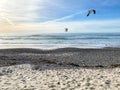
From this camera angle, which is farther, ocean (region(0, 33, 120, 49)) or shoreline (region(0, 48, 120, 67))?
ocean (region(0, 33, 120, 49))

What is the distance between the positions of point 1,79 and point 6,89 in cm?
140

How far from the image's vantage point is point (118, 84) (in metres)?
5.90

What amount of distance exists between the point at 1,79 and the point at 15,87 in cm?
134

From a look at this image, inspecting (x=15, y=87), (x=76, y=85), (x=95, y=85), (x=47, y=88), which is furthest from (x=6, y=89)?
(x=95, y=85)

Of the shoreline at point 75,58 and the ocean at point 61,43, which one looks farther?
the ocean at point 61,43

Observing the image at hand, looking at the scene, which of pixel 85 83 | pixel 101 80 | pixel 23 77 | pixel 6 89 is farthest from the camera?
pixel 23 77

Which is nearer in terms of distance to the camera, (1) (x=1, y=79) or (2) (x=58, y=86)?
(2) (x=58, y=86)

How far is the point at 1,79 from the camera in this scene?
6922mm

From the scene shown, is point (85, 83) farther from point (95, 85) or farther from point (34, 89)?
point (34, 89)

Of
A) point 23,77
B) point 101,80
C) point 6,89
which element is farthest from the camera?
point 23,77

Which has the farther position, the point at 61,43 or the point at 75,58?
the point at 61,43

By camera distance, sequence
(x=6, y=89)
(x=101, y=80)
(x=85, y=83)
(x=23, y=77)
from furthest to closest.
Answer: (x=23, y=77) → (x=101, y=80) → (x=85, y=83) → (x=6, y=89)

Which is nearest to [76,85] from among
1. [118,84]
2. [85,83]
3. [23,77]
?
[85,83]

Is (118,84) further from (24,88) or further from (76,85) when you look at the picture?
(24,88)
